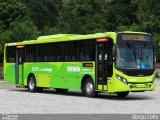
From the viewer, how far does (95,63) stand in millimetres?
24391

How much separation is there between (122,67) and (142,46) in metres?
1.62

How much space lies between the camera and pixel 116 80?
23.1m

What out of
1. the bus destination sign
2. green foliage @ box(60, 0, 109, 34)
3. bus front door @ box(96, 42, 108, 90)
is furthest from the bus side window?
green foliage @ box(60, 0, 109, 34)

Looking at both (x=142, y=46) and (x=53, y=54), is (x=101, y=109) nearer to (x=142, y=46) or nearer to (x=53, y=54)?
(x=142, y=46)

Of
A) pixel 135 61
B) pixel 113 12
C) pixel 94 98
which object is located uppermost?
pixel 113 12

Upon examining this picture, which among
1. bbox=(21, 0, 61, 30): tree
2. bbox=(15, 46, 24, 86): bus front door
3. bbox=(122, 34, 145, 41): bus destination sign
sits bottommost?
bbox=(15, 46, 24, 86): bus front door

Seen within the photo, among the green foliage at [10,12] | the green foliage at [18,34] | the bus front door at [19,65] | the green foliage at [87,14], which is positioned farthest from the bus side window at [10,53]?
the green foliage at [87,14]

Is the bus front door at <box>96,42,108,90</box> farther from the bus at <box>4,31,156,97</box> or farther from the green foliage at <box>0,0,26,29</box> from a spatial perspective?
the green foliage at <box>0,0,26,29</box>

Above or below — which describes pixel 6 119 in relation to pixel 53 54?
below

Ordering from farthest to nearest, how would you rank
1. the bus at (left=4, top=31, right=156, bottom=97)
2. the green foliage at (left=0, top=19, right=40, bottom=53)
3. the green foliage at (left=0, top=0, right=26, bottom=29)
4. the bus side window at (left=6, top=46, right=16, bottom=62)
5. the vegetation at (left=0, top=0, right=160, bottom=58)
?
the vegetation at (left=0, top=0, right=160, bottom=58)
the green foliage at (left=0, top=0, right=26, bottom=29)
the green foliage at (left=0, top=19, right=40, bottom=53)
the bus side window at (left=6, top=46, right=16, bottom=62)
the bus at (left=4, top=31, right=156, bottom=97)

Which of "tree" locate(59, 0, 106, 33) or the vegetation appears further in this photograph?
"tree" locate(59, 0, 106, 33)

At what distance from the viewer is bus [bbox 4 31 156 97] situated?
23.2 meters

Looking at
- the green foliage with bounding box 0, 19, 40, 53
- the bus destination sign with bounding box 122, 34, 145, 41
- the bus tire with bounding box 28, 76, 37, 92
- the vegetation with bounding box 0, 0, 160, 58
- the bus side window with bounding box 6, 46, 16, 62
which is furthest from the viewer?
the vegetation with bounding box 0, 0, 160, 58

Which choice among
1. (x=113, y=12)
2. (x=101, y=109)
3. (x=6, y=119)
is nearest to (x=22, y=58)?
(x=101, y=109)
